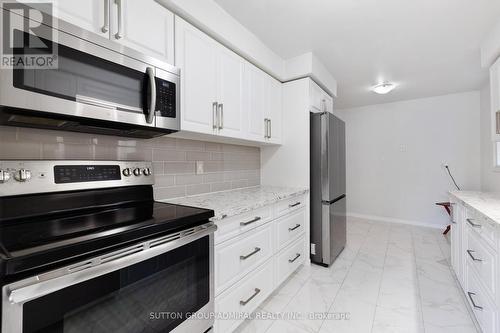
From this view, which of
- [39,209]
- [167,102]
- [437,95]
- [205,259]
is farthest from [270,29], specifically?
[437,95]

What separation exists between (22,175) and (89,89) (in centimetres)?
48

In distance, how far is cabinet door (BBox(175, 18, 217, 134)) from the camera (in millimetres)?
1471

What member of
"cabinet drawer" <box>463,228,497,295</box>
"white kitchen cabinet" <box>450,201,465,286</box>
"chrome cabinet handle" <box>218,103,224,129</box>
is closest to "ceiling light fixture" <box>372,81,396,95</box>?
"white kitchen cabinet" <box>450,201,465,286</box>

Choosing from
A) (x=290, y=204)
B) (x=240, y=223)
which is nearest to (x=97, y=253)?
(x=240, y=223)

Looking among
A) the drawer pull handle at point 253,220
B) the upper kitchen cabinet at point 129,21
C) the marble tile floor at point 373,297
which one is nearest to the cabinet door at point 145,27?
the upper kitchen cabinet at point 129,21

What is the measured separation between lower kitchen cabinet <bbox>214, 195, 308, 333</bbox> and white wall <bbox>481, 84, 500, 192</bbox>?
292 centimetres

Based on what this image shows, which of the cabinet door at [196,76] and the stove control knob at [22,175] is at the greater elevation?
the cabinet door at [196,76]

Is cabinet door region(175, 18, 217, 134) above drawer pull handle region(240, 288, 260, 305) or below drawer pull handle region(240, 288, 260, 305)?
above

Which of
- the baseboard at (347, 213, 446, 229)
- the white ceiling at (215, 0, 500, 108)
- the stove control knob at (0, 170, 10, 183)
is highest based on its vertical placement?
the white ceiling at (215, 0, 500, 108)

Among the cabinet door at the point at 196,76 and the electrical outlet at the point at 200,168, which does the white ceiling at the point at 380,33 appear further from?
the electrical outlet at the point at 200,168

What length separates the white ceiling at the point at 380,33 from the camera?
174 cm

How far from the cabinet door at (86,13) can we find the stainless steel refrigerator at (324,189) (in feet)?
6.68

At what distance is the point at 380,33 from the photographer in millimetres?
2088

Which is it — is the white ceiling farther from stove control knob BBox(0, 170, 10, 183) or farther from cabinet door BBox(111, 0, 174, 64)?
stove control knob BBox(0, 170, 10, 183)
